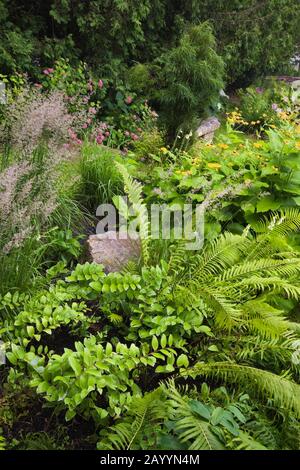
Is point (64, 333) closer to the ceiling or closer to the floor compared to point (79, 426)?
closer to the ceiling

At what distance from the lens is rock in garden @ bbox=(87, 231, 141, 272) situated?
10.1 feet

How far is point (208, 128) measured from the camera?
291 inches

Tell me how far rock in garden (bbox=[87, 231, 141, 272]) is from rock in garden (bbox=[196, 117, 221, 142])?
413 centimetres

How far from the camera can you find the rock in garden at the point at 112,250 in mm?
3076

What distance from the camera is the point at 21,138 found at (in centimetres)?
267

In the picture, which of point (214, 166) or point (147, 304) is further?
point (214, 166)

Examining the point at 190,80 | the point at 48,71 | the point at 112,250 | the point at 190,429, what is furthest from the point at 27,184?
the point at 48,71

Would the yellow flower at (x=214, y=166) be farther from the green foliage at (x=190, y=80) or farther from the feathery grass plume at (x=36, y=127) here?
the green foliage at (x=190, y=80)

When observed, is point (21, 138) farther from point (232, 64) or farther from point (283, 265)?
point (232, 64)

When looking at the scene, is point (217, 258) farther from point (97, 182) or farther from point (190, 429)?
point (97, 182)

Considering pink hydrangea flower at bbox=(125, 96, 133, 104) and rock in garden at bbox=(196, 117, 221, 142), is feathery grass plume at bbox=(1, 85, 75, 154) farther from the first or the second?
rock in garden at bbox=(196, 117, 221, 142)

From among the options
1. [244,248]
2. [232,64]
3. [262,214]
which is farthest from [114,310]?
[232,64]

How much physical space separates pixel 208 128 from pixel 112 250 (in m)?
4.76

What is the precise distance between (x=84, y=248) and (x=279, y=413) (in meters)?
1.77
